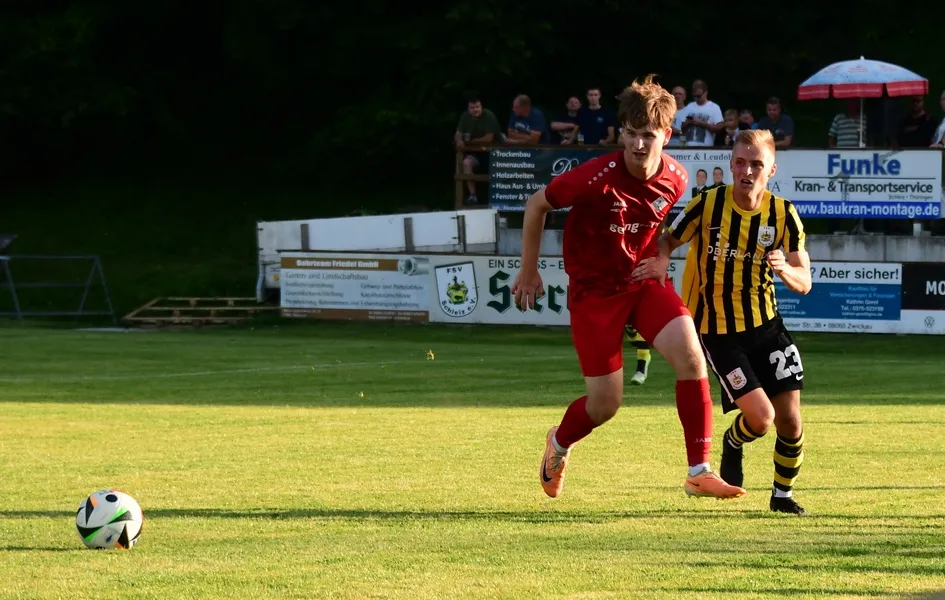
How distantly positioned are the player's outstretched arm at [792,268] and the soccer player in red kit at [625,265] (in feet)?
1.57

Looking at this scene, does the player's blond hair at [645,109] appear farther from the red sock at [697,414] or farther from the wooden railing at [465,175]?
the wooden railing at [465,175]

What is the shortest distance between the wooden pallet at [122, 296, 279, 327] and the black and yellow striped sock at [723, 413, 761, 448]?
18.4 m

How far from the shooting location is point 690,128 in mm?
24703

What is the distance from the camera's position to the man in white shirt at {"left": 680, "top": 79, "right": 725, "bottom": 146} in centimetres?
2458

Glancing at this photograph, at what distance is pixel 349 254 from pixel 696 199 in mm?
16751

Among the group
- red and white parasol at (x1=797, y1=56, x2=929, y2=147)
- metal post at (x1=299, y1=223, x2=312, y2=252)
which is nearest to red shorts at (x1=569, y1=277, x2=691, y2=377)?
red and white parasol at (x1=797, y1=56, x2=929, y2=147)

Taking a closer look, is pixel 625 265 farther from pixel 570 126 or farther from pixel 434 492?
pixel 570 126

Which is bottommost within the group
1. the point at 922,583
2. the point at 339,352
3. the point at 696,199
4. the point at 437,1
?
the point at 339,352

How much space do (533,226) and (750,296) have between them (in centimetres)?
120

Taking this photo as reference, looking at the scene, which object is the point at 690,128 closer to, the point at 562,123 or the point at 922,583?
the point at 562,123

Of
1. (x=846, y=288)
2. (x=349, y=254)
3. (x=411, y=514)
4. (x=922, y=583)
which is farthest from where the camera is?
(x=349, y=254)

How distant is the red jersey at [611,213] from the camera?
7.29 meters

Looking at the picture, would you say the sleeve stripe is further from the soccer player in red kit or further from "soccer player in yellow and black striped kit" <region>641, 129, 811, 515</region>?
the soccer player in red kit

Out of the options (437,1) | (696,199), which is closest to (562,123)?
(437,1)
